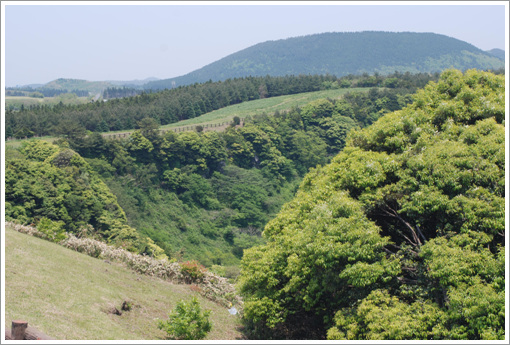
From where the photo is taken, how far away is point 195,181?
73125mm

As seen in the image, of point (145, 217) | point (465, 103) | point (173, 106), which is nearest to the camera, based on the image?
point (465, 103)

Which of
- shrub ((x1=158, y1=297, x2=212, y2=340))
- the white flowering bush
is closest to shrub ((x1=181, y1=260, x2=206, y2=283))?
the white flowering bush

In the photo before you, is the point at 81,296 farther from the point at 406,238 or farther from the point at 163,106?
the point at 163,106

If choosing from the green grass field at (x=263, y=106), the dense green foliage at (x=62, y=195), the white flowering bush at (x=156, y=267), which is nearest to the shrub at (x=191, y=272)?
the white flowering bush at (x=156, y=267)

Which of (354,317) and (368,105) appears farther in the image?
(368,105)

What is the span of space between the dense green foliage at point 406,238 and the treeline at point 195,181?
93.1 ft

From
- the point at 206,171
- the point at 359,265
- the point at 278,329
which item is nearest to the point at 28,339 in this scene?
the point at 359,265

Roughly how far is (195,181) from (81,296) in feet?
186

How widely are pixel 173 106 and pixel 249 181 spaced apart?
33.1m

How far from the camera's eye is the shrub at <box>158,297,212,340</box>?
13.7 meters

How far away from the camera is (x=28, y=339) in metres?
9.27

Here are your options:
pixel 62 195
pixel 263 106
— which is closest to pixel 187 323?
pixel 62 195

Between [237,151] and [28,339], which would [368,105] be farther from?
[28,339]

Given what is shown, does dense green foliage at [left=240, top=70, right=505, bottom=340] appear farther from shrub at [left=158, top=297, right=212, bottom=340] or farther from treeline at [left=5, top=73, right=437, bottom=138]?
treeline at [left=5, top=73, right=437, bottom=138]
